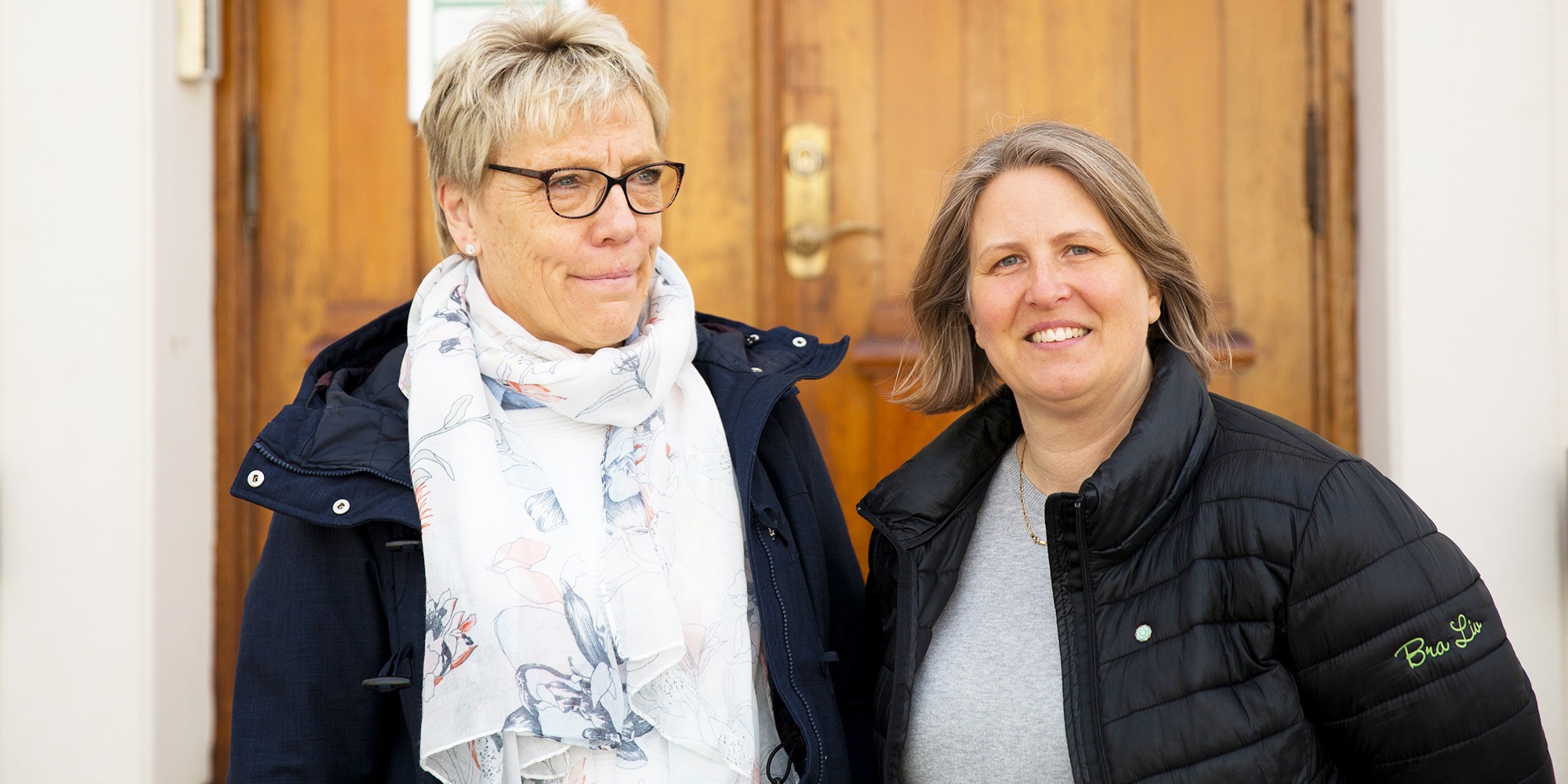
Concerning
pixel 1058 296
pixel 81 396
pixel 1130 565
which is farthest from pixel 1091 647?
pixel 81 396

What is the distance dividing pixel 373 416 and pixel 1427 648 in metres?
1.30

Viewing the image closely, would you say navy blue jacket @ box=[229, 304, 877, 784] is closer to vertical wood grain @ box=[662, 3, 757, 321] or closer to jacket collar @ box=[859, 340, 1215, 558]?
jacket collar @ box=[859, 340, 1215, 558]

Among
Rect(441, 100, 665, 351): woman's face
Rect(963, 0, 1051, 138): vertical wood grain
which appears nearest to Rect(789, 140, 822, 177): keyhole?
Rect(963, 0, 1051, 138): vertical wood grain

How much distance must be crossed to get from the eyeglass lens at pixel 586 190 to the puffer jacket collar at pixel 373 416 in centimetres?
28

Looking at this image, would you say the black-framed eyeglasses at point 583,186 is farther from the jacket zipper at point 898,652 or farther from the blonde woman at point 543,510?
the jacket zipper at point 898,652

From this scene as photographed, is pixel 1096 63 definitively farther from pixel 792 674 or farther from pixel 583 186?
pixel 792 674

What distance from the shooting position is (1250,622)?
1.31m

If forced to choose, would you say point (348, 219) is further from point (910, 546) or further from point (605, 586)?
point (910, 546)

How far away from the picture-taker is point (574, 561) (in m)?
1.47

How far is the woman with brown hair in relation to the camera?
1.27 m

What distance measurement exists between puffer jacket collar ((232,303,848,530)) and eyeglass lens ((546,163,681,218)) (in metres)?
0.28

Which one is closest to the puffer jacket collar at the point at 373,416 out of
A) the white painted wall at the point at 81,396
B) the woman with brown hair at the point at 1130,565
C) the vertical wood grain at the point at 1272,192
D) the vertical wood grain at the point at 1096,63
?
the woman with brown hair at the point at 1130,565

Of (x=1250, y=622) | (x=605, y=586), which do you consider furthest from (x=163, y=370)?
(x=1250, y=622)

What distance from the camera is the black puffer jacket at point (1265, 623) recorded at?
4.13 feet
